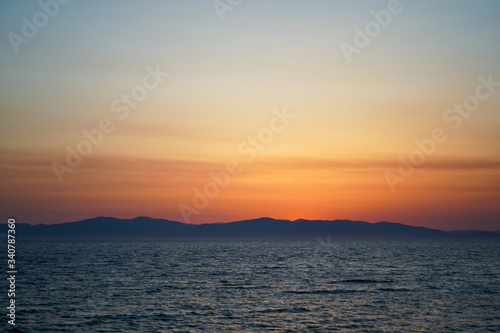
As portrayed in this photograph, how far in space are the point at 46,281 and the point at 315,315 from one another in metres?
41.5

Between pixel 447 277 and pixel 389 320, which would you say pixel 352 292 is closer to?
pixel 389 320

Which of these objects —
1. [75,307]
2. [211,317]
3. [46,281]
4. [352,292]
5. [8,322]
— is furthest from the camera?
[46,281]

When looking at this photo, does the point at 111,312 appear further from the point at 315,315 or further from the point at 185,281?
the point at 185,281

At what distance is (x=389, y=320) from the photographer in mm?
40688

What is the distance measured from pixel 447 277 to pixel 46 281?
60052 mm

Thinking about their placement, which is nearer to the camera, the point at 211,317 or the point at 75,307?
the point at 211,317

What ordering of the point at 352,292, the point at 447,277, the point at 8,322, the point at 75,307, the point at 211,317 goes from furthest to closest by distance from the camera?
the point at 447,277
the point at 352,292
the point at 75,307
the point at 211,317
the point at 8,322

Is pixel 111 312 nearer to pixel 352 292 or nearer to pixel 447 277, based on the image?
pixel 352 292

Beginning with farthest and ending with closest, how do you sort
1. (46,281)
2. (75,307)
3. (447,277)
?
(447,277) → (46,281) → (75,307)

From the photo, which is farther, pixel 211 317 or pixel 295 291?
pixel 295 291

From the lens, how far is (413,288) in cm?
6012

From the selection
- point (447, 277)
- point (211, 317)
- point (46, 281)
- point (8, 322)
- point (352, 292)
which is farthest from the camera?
point (447, 277)

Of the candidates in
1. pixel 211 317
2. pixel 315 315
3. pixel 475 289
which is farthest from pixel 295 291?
pixel 475 289

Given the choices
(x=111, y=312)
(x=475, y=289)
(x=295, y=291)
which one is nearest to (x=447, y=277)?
(x=475, y=289)
